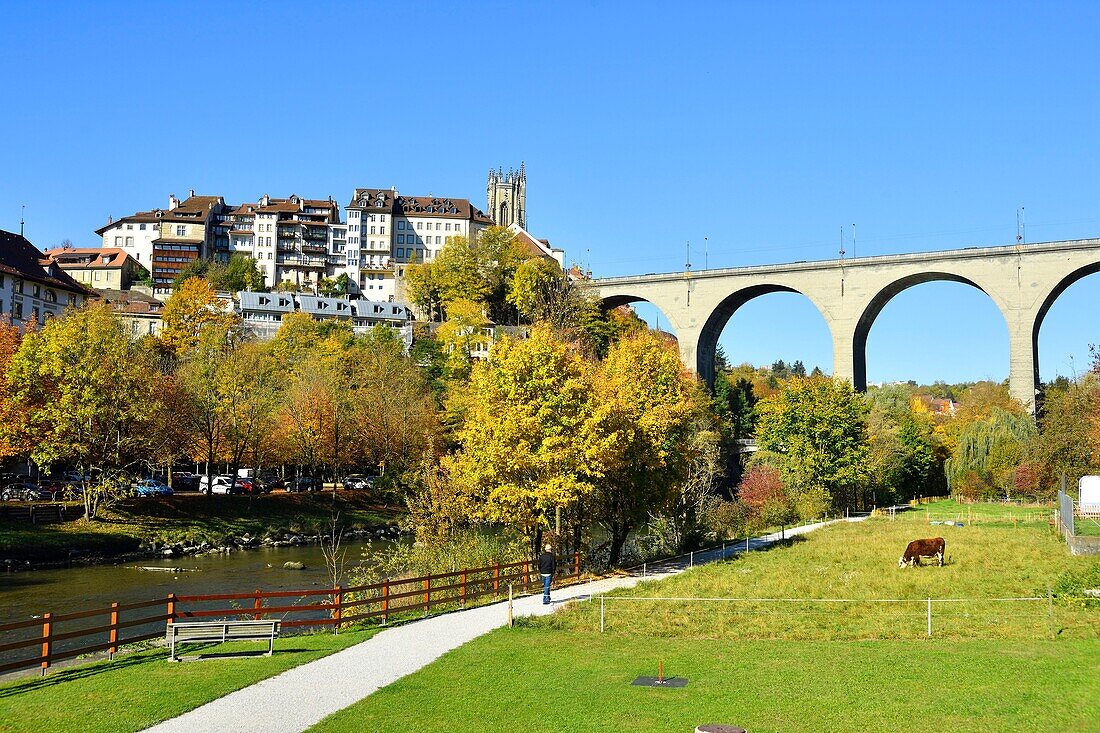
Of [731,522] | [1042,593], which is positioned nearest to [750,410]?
[731,522]

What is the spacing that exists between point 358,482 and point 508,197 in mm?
104783

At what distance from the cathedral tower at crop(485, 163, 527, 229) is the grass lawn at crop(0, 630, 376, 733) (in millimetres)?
148759

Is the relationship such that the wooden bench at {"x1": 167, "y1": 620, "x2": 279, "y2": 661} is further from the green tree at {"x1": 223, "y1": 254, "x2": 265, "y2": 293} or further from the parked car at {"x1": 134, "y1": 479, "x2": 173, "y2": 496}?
the green tree at {"x1": 223, "y1": 254, "x2": 265, "y2": 293}

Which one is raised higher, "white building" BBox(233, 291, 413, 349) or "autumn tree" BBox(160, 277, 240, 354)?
"white building" BBox(233, 291, 413, 349)

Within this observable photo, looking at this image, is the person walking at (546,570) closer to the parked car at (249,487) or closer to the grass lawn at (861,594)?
the grass lawn at (861,594)

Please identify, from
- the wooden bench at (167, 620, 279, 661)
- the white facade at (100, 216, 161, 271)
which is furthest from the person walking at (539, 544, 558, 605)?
the white facade at (100, 216, 161, 271)

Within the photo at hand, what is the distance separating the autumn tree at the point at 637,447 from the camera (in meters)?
28.1

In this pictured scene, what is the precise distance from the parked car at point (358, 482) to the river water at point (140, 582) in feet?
73.4

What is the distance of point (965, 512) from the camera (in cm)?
4941

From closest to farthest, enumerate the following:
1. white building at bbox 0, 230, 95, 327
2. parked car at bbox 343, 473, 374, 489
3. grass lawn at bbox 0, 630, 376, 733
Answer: grass lawn at bbox 0, 630, 376, 733
parked car at bbox 343, 473, 374, 489
white building at bbox 0, 230, 95, 327

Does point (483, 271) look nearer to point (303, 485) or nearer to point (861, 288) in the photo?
point (861, 288)

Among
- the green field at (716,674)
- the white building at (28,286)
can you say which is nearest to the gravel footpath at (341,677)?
A: the green field at (716,674)

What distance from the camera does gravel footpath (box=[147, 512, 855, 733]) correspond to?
12172 mm

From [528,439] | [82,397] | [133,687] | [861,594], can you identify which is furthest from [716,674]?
[82,397]
